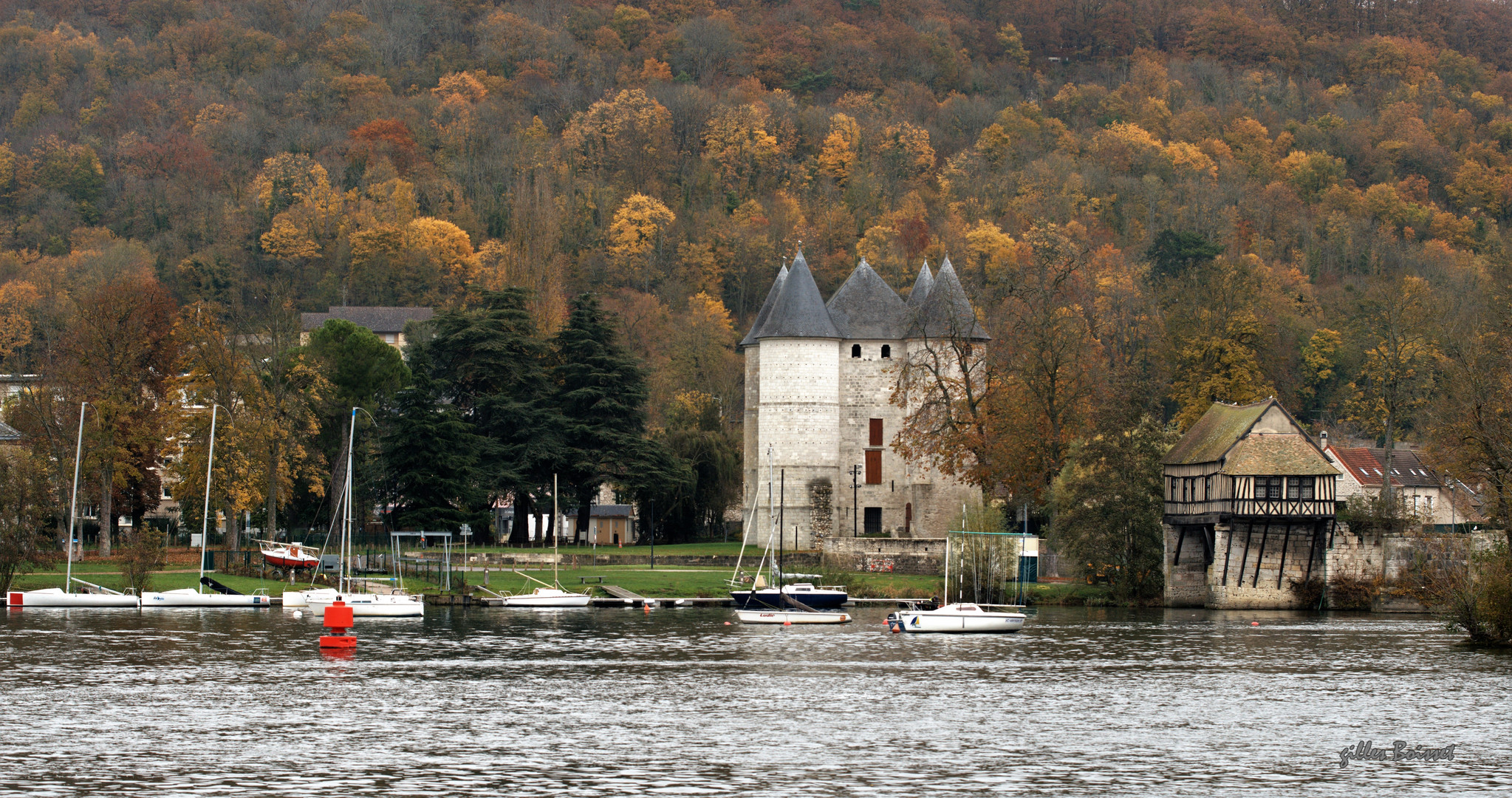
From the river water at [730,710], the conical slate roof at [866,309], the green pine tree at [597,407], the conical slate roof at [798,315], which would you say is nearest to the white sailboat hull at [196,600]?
the river water at [730,710]

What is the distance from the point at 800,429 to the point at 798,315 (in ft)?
17.5

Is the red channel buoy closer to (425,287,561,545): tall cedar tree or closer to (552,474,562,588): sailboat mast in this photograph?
(552,474,562,588): sailboat mast

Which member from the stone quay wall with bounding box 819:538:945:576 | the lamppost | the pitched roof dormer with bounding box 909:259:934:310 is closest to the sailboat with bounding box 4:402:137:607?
the stone quay wall with bounding box 819:538:945:576

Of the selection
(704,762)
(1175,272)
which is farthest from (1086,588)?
(1175,272)

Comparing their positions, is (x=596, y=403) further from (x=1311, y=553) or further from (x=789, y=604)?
(x=1311, y=553)

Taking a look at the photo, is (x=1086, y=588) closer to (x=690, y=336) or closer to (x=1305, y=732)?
(x=1305, y=732)

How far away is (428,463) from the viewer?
69.4 meters

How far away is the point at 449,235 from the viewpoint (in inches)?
4931

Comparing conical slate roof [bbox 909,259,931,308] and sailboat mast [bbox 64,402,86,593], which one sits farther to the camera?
conical slate roof [bbox 909,259,931,308]

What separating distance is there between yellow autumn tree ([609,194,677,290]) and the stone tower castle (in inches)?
1736

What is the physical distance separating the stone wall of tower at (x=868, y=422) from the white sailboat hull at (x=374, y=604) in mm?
26327

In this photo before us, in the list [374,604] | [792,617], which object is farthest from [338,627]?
[792,617]

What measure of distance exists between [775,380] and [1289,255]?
219 feet

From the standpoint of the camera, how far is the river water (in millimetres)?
25844
